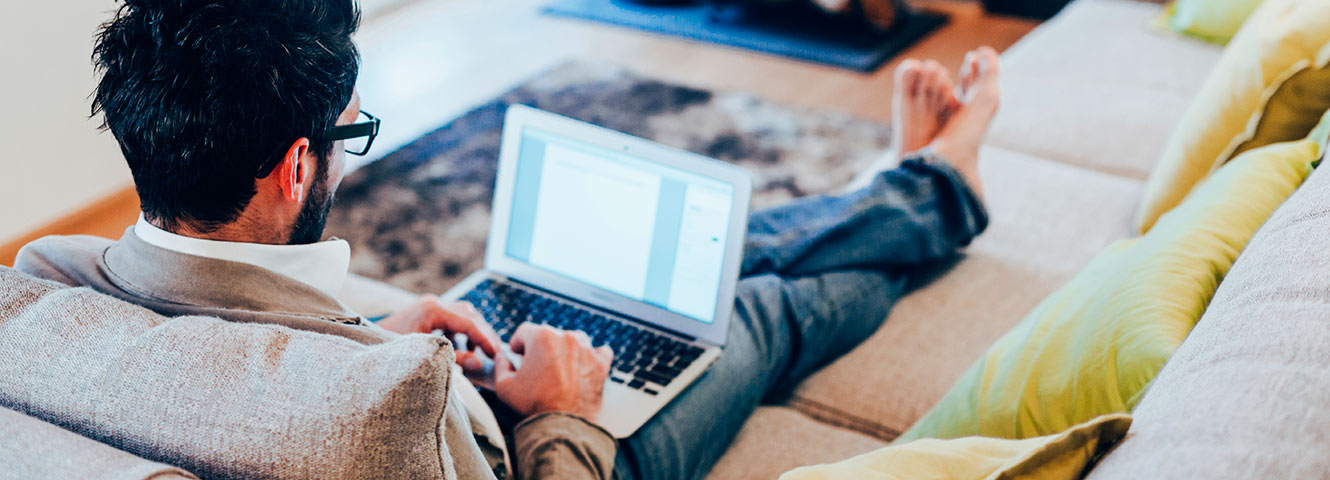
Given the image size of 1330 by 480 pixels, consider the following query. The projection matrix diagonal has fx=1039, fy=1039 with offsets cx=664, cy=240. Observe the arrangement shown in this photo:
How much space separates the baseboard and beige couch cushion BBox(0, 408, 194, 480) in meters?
2.12

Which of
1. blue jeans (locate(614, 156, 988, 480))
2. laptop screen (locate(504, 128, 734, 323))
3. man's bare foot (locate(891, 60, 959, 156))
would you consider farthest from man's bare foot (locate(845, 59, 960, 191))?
laptop screen (locate(504, 128, 734, 323))

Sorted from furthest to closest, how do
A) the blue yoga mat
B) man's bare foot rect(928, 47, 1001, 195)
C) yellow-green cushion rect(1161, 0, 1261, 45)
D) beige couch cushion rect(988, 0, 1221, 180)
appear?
the blue yoga mat < yellow-green cushion rect(1161, 0, 1261, 45) < beige couch cushion rect(988, 0, 1221, 180) < man's bare foot rect(928, 47, 1001, 195)

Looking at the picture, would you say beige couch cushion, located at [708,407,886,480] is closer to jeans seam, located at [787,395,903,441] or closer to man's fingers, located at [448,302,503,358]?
jeans seam, located at [787,395,903,441]

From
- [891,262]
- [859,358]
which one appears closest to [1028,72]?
[891,262]

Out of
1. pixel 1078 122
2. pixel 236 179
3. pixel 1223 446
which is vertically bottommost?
pixel 1078 122

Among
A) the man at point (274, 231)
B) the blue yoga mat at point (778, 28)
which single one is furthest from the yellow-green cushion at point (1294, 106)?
the blue yoga mat at point (778, 28)

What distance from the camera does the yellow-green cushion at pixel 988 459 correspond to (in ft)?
2.48

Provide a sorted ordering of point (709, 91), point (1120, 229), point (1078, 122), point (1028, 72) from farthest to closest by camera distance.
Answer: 1. point (709, 91)
2. point (1028, 72)
3. point (1078, 122)
4. point (1120, 229)

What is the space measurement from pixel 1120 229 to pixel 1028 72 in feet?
2.65

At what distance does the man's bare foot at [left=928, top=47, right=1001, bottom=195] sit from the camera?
1.72 meters

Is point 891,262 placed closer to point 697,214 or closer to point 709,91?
point 697,214

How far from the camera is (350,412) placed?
0.66m

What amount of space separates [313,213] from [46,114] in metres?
1.99

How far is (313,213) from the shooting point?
0.96 m
